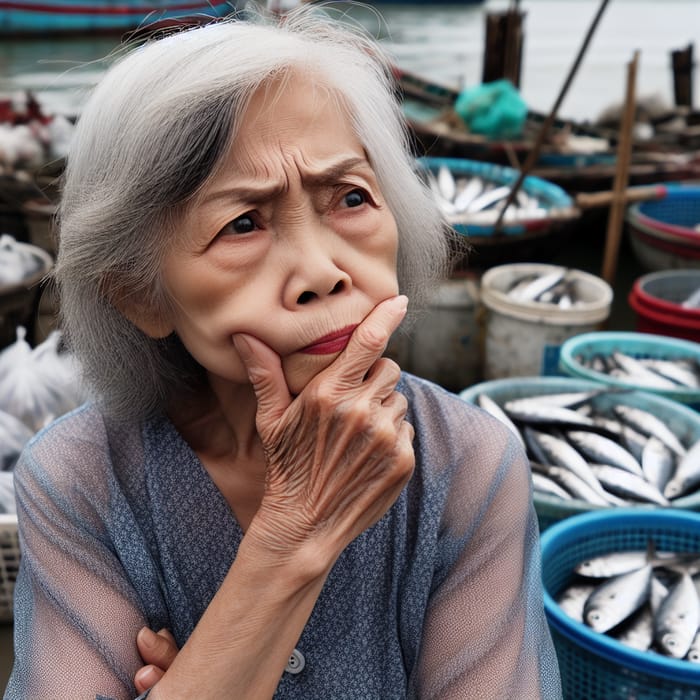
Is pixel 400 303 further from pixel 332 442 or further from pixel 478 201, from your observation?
pixel 478 201

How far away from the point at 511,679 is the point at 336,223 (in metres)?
0.91

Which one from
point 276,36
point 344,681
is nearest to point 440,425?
point 344,681

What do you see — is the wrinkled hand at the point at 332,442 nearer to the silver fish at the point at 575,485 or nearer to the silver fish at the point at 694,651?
the silver fish at the point at 694,651

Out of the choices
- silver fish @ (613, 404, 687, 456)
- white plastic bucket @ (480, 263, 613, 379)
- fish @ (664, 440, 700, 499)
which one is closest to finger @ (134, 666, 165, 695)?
fish @ (664, 440, 700, 499)

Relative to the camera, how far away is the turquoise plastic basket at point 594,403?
123 inches

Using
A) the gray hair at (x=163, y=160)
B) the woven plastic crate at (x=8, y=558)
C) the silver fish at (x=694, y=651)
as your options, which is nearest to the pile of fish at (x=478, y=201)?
the silver fish at (x=694, y=651)

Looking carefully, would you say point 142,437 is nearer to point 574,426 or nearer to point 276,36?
point 276,36

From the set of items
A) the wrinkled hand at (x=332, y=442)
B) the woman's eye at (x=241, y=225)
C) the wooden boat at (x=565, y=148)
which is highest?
the woman's eye at (x=241, y=225)

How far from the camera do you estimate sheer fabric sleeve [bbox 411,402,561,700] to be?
1557 millimetres

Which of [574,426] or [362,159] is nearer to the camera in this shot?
[362,159]

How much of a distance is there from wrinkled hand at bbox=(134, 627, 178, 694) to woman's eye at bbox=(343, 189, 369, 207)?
0.88 meters

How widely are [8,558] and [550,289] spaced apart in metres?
3.62

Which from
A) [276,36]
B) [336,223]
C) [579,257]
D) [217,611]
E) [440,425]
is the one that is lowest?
[579,257]

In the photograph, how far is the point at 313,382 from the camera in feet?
4.46
